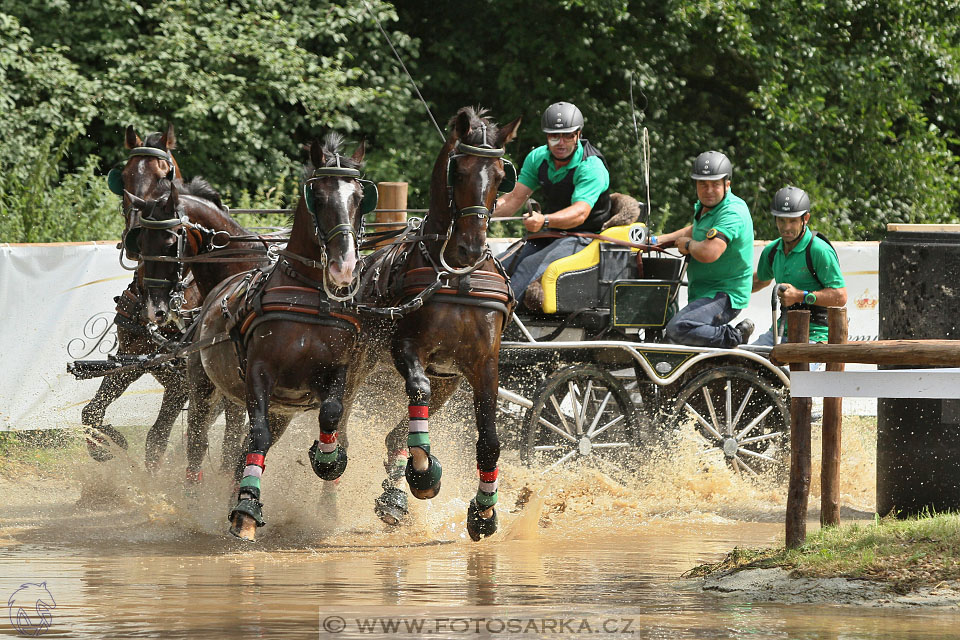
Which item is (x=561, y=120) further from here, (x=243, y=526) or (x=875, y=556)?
(x=875, y=556)

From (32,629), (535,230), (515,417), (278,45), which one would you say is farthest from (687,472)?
(278,45)

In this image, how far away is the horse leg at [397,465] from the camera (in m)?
7.71

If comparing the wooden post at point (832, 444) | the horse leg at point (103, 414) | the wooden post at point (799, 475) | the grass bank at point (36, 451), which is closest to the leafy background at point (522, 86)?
the grass bank at point (36, 451)

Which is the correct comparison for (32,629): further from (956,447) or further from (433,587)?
(956,447)

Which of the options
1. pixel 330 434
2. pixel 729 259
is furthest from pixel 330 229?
pixel 729 259

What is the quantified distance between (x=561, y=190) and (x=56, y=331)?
14.0 ft

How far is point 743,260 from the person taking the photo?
9.30 meters

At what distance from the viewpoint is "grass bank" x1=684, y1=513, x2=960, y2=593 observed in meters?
5.38

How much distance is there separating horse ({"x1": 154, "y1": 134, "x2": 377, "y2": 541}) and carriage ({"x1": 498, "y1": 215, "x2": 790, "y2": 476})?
194 centimetres

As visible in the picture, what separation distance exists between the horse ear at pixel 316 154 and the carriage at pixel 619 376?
84.0 inches

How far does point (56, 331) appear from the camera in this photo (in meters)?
10.6

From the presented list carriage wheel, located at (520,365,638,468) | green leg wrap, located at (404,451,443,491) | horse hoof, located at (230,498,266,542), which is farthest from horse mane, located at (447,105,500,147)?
carriage wheel, located at (520,365,638,468)

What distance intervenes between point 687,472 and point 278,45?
344 inches

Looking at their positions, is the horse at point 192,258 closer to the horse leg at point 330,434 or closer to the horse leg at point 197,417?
the horse leg at point 197,417
